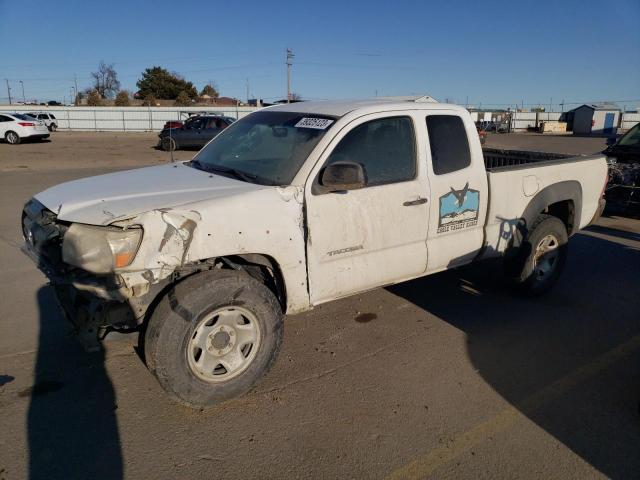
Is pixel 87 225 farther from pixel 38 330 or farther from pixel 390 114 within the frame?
pixel 390 114

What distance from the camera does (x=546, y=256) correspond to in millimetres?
5227

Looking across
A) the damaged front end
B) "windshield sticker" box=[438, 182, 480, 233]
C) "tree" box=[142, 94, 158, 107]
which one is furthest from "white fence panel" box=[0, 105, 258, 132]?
the damaged front end

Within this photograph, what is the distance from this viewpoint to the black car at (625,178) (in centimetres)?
862

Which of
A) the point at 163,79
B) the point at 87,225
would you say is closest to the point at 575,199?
the point at 87,225

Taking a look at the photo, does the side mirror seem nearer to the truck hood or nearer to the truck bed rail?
the truck hood

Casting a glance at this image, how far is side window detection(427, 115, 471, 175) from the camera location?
13.7 ft

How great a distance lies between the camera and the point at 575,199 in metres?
5.34

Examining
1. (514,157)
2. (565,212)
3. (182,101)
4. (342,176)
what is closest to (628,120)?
(182,101)

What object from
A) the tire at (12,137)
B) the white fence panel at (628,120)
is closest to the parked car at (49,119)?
the tire at (12,137)

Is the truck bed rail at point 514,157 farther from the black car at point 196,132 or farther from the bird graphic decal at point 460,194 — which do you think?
the black car at point 196,132

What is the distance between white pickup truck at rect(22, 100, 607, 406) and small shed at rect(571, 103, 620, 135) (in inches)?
2213

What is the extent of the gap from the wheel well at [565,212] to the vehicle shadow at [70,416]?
4654 millimetres

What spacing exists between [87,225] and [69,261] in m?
0.23

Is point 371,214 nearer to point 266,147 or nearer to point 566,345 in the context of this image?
point 266,147
